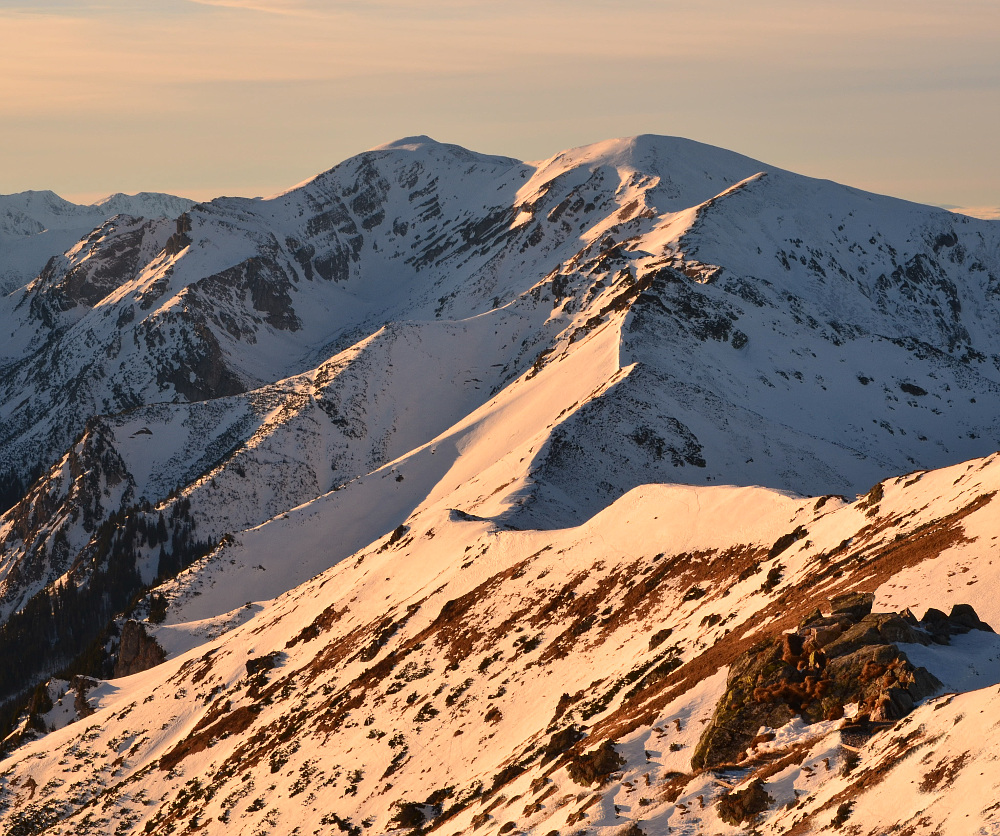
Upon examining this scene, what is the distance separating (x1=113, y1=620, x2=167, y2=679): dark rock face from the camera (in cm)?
12331

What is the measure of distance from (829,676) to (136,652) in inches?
4493

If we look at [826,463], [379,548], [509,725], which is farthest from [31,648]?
A: [509,725]

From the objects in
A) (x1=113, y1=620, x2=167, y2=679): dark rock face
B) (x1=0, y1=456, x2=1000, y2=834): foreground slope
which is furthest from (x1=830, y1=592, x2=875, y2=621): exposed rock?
(x1=113, y1=620, x2=167, y2=679): dark rock face

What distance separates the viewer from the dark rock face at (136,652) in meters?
123

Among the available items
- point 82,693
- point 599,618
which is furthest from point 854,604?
point 82,693

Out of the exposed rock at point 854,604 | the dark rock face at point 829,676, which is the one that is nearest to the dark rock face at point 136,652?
the exposed rock at point 854,604

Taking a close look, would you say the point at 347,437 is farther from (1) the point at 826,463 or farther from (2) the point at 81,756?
(2) the point at 81,756

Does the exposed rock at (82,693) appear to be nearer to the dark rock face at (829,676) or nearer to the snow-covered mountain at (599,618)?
the snow-covered mountain at (599,618)

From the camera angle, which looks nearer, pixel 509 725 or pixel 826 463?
pixel 509 725

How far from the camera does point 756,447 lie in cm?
12262

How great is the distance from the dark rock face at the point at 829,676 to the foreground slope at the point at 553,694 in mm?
770

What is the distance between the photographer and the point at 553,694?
2004 inches

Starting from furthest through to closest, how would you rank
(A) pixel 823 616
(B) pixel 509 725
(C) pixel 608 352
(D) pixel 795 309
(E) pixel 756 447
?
(D) pixel 795 309, (C) pixel 608 352, (E) pixel 756 447, (B) pixel 509 725, (A) pixel 823 616

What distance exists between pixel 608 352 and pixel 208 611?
6443 centimetres
